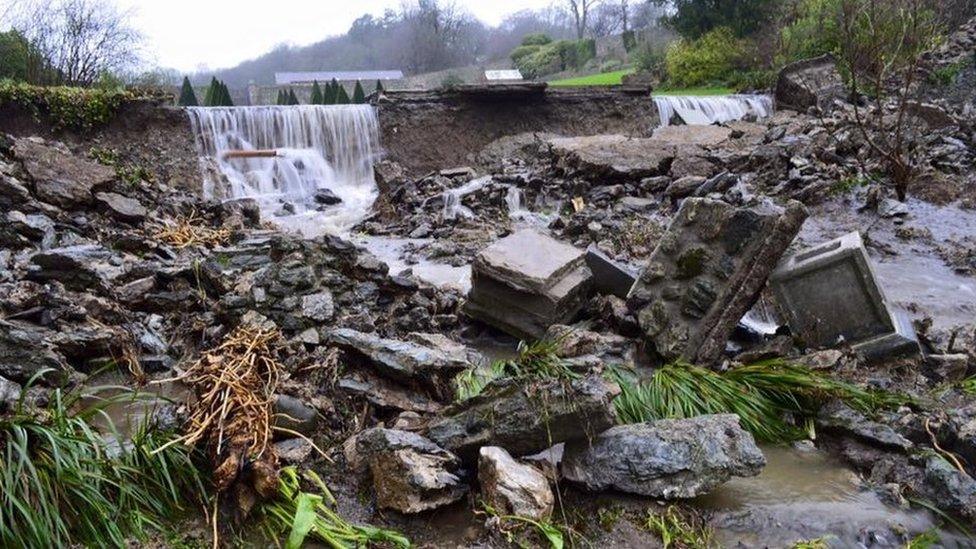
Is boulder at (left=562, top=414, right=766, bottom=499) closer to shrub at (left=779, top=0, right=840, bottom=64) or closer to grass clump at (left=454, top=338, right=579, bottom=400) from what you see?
grass clump at (left=454, top=338, right=579, bottom=400)

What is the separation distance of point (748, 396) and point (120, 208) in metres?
7.07

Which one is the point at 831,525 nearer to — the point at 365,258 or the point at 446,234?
the point at 365,258

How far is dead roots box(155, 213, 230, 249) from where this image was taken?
22.0 feet

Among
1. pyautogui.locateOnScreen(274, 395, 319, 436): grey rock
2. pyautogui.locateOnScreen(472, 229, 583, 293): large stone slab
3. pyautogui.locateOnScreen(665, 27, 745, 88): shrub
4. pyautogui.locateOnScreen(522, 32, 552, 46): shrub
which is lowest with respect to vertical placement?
pyautogui.locateOnScreen(274, 395, 319, 436): grey rock

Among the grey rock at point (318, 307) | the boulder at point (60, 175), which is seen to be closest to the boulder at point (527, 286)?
the grey rock at point (318, 307)

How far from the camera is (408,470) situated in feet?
7.64

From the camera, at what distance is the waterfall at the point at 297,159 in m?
11.2

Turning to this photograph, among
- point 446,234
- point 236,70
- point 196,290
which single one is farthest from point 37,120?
point 236,70

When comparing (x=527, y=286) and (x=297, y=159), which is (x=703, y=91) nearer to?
(x=297, y=159)

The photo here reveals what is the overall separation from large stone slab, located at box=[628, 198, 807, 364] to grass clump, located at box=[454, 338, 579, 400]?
2.38ft

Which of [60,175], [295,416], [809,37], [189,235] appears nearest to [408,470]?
[295,416]

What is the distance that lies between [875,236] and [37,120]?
12.0m

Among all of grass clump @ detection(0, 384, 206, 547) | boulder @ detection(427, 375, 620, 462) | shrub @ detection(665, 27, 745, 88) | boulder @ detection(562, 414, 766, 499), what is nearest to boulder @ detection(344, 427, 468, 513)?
boulder @ detection(427, 375, 620, 462)

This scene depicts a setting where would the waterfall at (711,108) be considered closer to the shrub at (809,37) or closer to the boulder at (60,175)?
the shrub at (809,37)
